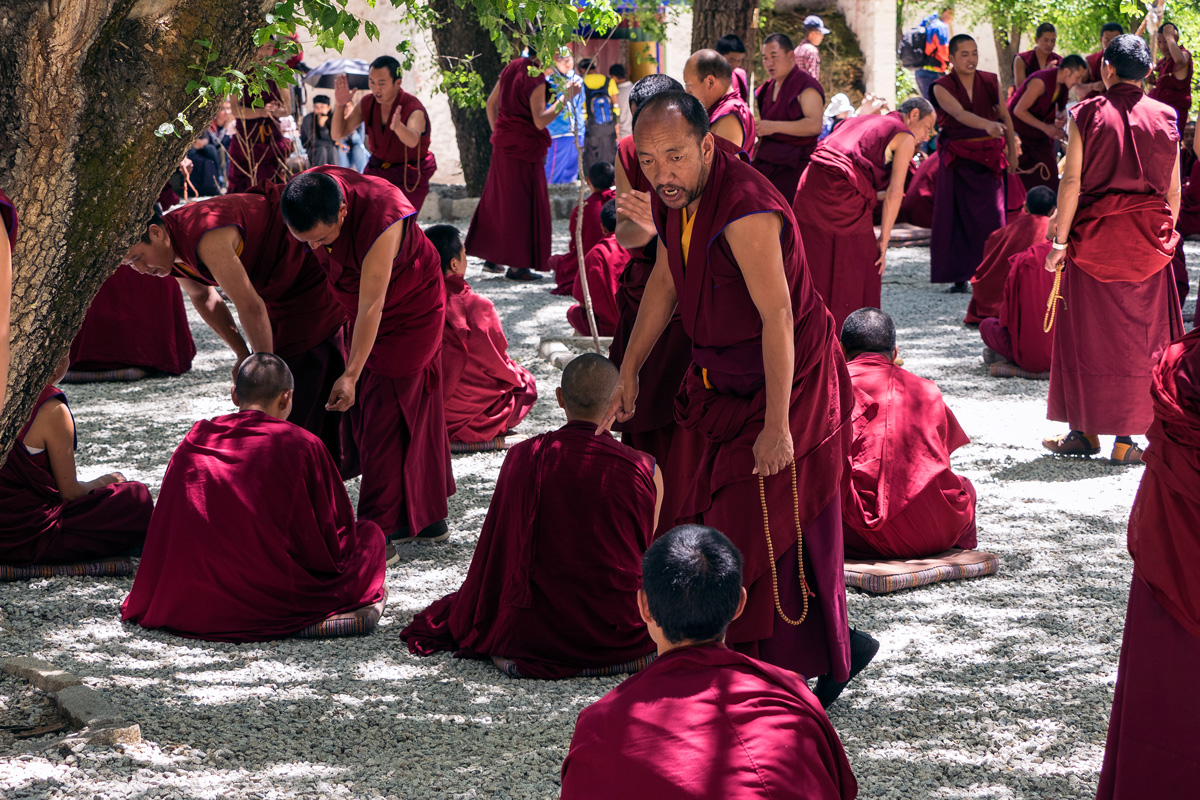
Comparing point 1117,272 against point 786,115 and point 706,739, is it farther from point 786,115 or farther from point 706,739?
point 706,739

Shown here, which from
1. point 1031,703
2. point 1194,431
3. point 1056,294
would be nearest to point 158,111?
point 1194,431

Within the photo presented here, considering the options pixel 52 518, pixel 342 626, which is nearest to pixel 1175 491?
pixel 342 626

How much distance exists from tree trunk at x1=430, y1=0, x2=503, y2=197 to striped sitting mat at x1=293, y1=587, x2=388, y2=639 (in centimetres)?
779

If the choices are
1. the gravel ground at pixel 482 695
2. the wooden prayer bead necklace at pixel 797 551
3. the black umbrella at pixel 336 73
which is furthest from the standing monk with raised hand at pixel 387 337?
the black umbrella at pixel 336 73

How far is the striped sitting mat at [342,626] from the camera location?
3.78m

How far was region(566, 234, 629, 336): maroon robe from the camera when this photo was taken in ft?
23.8

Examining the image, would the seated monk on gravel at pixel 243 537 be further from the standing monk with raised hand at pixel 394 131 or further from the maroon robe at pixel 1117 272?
the standing monk with raised hand at pixel 394 131

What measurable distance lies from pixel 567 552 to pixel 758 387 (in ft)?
2.55

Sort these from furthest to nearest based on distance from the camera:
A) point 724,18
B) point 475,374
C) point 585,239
A: point 585,239 < point 724,18 < point 475,374

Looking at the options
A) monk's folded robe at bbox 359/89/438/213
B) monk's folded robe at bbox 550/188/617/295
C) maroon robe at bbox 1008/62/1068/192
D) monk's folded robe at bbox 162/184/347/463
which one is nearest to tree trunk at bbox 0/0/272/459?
monk's folded robe at bbox 162/184/347/463

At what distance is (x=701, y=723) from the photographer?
1894mm

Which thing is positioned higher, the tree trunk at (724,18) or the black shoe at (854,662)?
the tree trunk at (724,18)

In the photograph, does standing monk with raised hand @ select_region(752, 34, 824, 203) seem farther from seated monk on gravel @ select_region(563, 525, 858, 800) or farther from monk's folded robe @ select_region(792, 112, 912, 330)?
seated monk on gravel @ select_region(563, 525, 858, 800)

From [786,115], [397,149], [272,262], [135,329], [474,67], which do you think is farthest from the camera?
[474,67]
